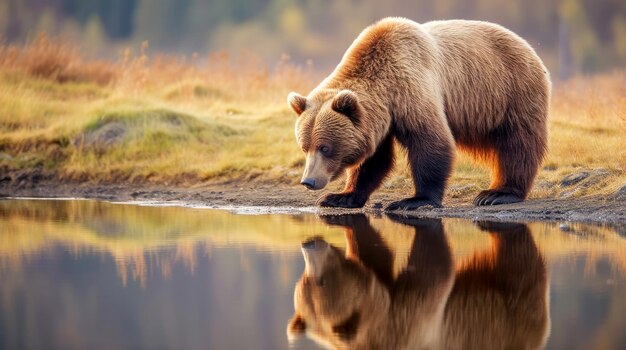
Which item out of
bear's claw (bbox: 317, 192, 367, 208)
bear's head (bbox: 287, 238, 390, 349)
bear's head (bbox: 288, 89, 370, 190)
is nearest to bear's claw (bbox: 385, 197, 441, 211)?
bear's claw (bbox: 317, 192, 367, 208)

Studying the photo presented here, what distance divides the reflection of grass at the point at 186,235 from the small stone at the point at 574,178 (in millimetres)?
1642

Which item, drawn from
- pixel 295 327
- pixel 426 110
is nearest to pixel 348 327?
pixel 295 327

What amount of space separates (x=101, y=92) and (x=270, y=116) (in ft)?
11.7

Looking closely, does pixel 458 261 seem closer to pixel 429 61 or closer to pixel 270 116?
pixel 429 61

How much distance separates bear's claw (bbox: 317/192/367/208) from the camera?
29.1 ft

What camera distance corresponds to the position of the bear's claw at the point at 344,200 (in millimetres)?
8875

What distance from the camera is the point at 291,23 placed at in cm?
3192

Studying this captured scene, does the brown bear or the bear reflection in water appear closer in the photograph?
the bear reflection in water

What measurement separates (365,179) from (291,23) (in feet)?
77.4

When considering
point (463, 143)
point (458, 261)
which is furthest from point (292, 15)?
point (458, 261)

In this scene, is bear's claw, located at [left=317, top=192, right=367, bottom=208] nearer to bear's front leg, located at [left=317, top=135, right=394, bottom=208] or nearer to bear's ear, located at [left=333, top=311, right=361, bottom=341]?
bear's front leg, located at [left=317, top=135, right=394, bottom=208]

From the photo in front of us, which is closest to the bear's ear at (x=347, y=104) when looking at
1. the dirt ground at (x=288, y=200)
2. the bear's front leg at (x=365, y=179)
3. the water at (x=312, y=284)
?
the bear's front leg at (x=365, y=179)

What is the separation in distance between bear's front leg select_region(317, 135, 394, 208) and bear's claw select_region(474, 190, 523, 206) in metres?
0.81

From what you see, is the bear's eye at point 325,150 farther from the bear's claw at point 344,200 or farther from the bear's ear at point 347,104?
the bear's claw at point 344,200
